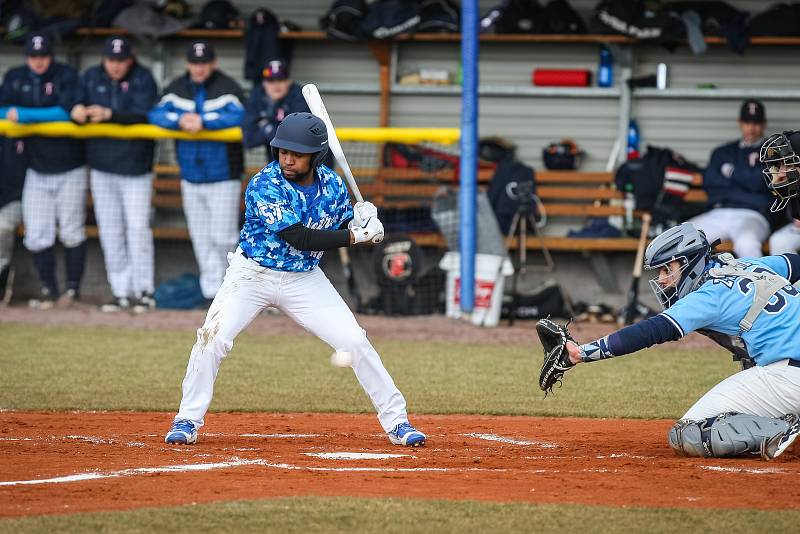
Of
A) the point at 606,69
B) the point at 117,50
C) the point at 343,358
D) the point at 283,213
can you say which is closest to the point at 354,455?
the point at 343,358

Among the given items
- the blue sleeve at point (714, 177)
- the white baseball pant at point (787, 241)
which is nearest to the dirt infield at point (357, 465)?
the white baseball pant at point (787, 241)

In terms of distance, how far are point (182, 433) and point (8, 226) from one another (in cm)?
747

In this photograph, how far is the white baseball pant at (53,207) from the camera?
42.1 feet

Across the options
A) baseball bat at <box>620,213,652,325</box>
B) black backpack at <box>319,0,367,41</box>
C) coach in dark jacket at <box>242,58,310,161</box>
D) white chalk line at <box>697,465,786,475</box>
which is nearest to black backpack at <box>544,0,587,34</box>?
black backpack at <box>319,0,367,41</box>

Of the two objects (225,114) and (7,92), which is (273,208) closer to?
(225,114)

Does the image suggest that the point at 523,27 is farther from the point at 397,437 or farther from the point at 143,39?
the point at 397,437

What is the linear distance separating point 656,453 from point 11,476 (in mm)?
3096

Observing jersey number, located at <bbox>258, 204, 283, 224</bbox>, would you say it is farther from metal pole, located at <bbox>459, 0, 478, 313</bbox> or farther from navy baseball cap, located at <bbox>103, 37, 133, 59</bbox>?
navy baseball cap, located at <bbox>103, 37, 133, 59</bbox>

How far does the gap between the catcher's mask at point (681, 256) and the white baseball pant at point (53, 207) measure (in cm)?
790

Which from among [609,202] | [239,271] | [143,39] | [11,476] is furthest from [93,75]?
[11,476]

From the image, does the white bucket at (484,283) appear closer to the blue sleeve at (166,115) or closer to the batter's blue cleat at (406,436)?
the blue sleeve at (166,115)

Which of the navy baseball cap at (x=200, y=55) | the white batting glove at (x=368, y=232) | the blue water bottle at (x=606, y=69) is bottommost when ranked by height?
the white batting glove at (x=368, y=232)

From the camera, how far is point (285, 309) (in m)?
6.73

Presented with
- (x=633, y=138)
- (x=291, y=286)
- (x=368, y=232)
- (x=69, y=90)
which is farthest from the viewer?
(x=633, y=138)
